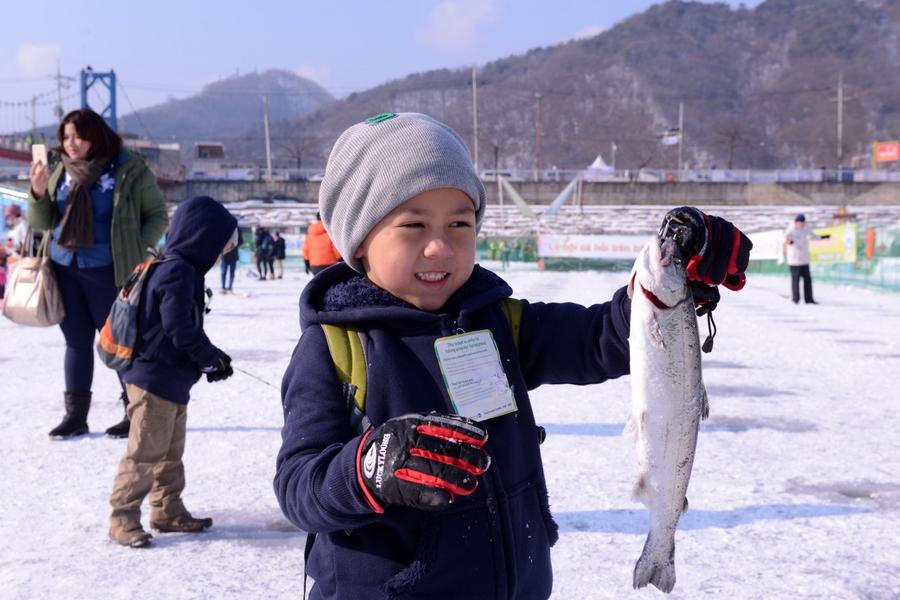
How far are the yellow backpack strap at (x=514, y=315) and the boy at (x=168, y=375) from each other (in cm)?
198

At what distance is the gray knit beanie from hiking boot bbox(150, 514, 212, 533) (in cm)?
211

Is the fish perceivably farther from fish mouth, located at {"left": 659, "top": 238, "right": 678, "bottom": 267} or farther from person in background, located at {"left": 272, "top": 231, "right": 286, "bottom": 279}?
person in background, located at {"left": 272, "top": 231, "right": 286, "bottom": 279}

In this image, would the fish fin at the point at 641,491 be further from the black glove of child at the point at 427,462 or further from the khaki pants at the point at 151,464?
the khaki pants at the point at 151,464

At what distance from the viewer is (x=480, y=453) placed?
1.35 meters

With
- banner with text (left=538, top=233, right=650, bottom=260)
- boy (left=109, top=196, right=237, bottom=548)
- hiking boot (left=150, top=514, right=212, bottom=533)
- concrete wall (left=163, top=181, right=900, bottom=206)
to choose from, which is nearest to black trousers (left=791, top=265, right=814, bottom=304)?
banner with text (left=538, top=233, right=650, bottom=260)

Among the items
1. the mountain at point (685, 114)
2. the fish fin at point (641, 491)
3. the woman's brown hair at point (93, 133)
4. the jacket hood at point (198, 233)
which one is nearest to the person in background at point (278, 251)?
the woman's brown hair at point (93, 133)

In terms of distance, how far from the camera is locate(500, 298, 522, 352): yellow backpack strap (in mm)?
1877

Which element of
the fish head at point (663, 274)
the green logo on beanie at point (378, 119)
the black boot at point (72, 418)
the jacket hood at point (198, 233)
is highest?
the green logo on beanie at point (378, 119)

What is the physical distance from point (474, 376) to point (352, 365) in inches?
9.8

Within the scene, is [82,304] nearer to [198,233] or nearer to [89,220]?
[89,220]

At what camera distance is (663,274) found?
4.96ft

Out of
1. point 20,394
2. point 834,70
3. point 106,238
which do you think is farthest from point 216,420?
point 834,70

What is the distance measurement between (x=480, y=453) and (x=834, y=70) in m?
205

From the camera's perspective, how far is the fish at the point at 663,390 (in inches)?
60.3
